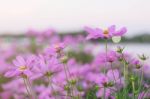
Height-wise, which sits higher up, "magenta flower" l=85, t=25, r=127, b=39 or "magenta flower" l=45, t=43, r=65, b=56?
"magenta flower" l=85, t=25, r=127, b=39

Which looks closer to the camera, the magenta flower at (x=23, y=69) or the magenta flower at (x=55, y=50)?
the magenta flower at (x=23, y=69)

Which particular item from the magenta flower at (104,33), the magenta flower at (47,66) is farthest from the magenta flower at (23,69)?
the magenta flower at (104,33)

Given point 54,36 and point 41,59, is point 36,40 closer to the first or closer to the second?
point 54,36

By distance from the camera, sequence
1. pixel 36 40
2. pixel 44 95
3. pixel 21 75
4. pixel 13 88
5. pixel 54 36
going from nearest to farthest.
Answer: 1. pixel 21 75
2. pixel 44 95
3. pixel 13 88
4. pixel 54 36
5. pixel 36 40

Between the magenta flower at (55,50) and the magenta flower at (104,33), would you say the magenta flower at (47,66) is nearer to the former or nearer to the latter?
the magenta flower at (55,50)

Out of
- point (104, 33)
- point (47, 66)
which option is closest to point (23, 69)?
point (47, 66)

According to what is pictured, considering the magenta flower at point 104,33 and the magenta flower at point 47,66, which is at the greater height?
the magenta flower at point 104,33

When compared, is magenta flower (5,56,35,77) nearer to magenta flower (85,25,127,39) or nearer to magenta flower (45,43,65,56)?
magenta flower (45,43,65,56)

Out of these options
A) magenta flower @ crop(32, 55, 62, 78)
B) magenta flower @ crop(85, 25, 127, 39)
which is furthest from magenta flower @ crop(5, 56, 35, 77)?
magenta flower @ crop(85, 25, 127, 39)

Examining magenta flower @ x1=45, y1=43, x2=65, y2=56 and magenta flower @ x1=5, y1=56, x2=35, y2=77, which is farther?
magenta flower @ x1=45, y1=43, x2=65, y2=56

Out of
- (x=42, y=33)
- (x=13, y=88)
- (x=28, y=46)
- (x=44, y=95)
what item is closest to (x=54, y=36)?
(x=42, y=33)

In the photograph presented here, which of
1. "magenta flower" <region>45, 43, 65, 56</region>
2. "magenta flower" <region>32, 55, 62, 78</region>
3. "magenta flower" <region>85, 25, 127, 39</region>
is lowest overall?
"magenta flower" <region>32, 55, 62, 78</region>
